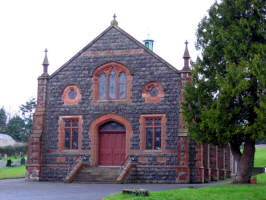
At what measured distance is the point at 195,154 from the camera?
90.6ft

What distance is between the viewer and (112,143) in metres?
29.8

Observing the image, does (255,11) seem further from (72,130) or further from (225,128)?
(72,130)

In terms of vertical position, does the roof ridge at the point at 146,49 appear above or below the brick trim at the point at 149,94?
above

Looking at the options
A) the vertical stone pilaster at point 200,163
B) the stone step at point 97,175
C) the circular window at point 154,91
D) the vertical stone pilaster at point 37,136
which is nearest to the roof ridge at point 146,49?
the circular window at point 154,91

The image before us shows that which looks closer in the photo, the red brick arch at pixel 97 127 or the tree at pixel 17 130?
the red brick arch at pixel 97 127

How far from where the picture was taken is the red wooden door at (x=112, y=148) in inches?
1161

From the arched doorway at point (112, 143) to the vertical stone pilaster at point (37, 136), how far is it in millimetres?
4084

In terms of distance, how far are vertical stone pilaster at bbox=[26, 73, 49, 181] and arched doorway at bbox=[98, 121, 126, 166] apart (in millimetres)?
4084

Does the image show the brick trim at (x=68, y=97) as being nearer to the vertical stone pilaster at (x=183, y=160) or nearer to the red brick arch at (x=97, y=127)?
the red brick arch at (x=97, y=127)

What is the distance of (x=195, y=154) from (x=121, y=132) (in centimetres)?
517

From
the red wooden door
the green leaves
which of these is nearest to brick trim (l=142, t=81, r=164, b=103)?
the red wooden door

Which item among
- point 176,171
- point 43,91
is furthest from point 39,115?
point 176,171

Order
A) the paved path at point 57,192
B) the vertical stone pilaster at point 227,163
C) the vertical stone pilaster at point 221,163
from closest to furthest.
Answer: the paved path at point 57,192 → the vertical stone pilaster at point 221,163 → the vertical stone pilaster at point 227,163

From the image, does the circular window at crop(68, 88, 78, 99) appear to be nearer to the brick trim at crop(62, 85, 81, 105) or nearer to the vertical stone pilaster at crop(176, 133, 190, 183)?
the brick trim at crop(62, 85, 81, 105)
